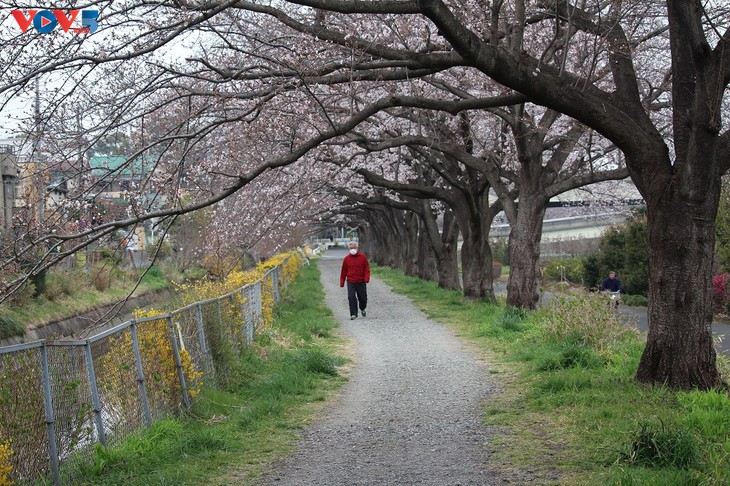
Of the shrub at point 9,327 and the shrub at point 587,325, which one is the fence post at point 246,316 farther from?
the shrub at point 9,327

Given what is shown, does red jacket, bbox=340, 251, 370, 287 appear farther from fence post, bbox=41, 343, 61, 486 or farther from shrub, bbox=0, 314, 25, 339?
fence post, bbox=41, 343, 61, 486

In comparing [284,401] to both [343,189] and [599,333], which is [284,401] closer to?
[599,333]

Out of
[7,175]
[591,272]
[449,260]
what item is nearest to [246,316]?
[7,175]

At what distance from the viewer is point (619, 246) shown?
133 feet

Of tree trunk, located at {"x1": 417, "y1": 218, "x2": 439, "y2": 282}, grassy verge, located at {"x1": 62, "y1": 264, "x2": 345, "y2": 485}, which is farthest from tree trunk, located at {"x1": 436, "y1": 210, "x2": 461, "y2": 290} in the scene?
grassy verge, located at {"x1": 62, "y1": 264, "x2": 345, "y2": 485}

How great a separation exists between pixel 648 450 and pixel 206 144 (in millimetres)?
11061

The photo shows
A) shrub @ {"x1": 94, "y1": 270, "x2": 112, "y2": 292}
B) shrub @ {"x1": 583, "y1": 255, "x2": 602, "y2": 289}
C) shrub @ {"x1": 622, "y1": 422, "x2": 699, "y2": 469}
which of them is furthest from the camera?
shrub @ {"x1": 583, "y1": 255, "x2": 602, "y2": 289}

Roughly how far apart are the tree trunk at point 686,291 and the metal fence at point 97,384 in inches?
198

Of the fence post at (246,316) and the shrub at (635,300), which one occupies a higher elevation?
the fence post at (246,316)

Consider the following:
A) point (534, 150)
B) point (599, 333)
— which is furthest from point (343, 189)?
point (599, 333)

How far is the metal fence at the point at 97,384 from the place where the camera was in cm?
638

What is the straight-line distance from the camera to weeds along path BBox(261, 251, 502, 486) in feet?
23.6

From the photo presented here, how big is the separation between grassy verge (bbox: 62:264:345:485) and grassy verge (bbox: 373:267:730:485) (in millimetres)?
2136

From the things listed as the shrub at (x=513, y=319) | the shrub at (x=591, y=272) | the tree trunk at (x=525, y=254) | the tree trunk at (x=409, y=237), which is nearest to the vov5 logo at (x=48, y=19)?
the shrub at (x=513, y=319)
